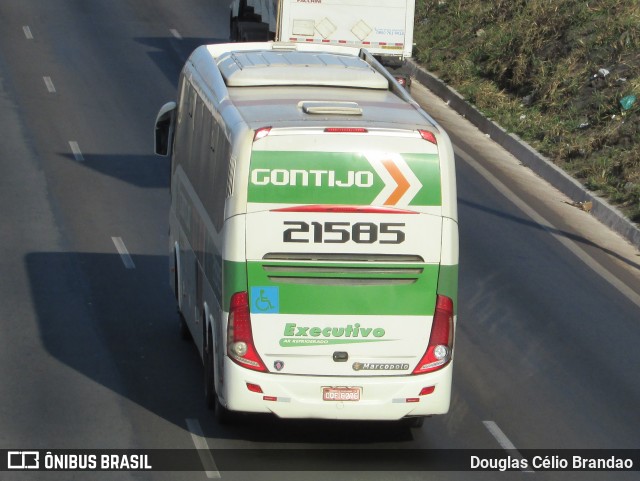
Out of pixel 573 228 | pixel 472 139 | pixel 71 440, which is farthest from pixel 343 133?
pixel 472 139

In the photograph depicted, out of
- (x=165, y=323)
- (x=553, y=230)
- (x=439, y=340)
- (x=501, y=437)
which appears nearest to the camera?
(x=439, y=340)

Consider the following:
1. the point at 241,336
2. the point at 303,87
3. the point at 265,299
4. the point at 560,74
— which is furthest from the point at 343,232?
the point at 560,74

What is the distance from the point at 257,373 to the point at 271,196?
161 centimetres

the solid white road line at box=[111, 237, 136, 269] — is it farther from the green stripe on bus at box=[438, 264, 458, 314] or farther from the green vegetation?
the green vegetation

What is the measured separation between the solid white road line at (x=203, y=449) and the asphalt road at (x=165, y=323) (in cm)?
3

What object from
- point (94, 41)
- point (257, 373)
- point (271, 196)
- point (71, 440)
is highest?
point (271, 196)

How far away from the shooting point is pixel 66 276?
1897cm

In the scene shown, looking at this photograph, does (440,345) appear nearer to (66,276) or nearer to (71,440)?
(71,440)

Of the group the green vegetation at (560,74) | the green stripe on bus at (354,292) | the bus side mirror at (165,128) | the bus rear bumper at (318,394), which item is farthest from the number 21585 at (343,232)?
the green vegetation at (560,74)

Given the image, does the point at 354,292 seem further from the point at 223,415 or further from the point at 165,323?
the point at 165,323

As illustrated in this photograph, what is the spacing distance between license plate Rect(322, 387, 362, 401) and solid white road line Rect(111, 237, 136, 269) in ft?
23.8

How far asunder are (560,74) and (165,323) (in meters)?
14.9

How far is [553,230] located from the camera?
22438 mm

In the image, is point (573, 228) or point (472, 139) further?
point (472, 139)
